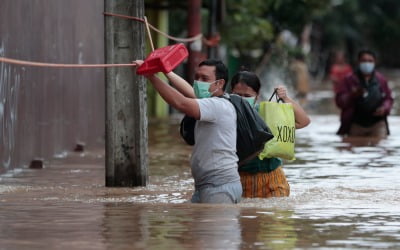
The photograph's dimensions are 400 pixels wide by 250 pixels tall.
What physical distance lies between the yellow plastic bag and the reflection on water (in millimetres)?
428

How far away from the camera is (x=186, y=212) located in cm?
1080

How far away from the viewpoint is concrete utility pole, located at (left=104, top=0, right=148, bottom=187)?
13516 mm

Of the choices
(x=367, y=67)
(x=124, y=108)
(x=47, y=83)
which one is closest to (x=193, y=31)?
(x=367, y=67)

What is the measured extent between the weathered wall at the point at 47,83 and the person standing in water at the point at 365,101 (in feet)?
13.6

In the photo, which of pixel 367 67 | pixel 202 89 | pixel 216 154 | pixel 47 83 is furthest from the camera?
pixel 367 67

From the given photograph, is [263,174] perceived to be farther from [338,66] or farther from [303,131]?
[338,66]

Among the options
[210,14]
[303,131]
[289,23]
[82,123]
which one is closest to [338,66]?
[289,23]

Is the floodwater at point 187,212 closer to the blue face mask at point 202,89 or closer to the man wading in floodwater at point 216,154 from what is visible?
the man wading in floodwater at point 216,154

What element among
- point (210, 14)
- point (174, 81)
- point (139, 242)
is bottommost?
point (139, 242)

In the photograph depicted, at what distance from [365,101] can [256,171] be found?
32.1ft

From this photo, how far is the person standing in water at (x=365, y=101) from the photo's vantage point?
2133 centimetres

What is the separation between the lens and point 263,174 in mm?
11945

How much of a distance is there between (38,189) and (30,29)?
376cm

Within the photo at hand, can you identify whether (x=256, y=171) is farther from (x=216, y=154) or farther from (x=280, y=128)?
(x=216, y=154)
